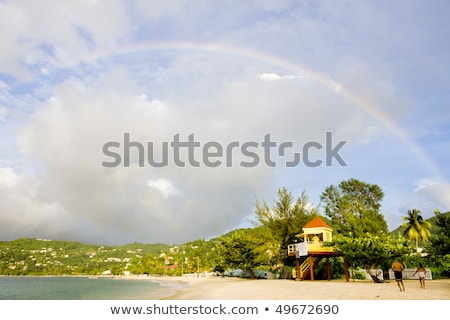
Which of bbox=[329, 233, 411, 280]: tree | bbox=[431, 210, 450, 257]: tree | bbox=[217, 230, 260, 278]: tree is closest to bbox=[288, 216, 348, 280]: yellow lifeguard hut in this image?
bbox=[329, 233, 411, 280]: tree

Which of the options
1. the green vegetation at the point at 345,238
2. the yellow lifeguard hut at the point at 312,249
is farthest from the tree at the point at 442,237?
the yellow lifeguard hut at the point at 312,249

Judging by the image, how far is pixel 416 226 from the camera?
175 feet

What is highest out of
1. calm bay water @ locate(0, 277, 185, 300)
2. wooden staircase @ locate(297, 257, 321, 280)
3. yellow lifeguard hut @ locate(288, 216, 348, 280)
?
yellow lifeguard hut @ locate(288, 216, 348, 280)

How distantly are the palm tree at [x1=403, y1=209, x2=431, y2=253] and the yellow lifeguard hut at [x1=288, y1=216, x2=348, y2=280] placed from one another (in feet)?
91.4

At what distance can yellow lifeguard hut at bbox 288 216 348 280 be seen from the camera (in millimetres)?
29547

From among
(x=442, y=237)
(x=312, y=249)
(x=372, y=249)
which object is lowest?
(x=312, y=249)

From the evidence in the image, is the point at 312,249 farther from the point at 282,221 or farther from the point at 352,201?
the point at 352,201

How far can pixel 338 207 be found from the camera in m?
50.4

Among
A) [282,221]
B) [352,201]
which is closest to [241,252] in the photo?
[282,221]

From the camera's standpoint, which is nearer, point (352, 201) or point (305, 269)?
point (305, 269)

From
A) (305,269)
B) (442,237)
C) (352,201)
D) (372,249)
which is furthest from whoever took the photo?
(352,201)

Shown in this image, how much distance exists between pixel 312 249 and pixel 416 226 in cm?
3144

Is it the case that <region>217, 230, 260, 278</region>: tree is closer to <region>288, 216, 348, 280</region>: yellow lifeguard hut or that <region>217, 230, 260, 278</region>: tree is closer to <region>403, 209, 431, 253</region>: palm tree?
<region>288, 216, 348, 280</region>: yellow lifeguard hut
